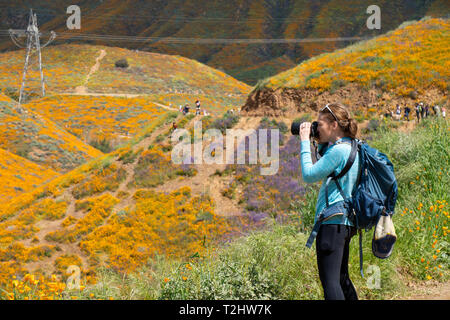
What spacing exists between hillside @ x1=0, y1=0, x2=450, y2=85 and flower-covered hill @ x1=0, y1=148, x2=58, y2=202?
57941mm

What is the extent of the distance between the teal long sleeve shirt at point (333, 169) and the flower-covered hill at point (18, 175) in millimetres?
23119

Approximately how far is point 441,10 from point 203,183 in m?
82.7

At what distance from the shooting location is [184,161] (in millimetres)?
18359

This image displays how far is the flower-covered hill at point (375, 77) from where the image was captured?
17.4 m

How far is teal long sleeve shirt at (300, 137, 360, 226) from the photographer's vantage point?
9.30ft

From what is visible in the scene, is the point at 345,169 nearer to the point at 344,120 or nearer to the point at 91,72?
the point at 344,120

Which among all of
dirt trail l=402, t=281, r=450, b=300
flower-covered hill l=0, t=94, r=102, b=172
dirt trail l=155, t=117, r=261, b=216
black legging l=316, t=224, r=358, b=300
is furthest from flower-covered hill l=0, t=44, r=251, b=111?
black legging l=316, t=224, r=358, b=300

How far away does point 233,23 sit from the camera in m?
104

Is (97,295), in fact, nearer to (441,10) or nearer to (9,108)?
(9,108)

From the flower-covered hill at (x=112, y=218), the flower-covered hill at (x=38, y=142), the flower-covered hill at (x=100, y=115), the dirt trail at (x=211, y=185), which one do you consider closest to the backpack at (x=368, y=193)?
the flower-covered hill at (x=112, y=218)

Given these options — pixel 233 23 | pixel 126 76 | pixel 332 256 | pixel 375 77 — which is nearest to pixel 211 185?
pixel 375 77

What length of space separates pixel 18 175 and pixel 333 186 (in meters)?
27.3

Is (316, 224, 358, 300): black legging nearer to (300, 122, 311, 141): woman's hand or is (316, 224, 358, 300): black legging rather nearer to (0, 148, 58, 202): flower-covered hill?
(300, 122, 311, 141): woman's hand
